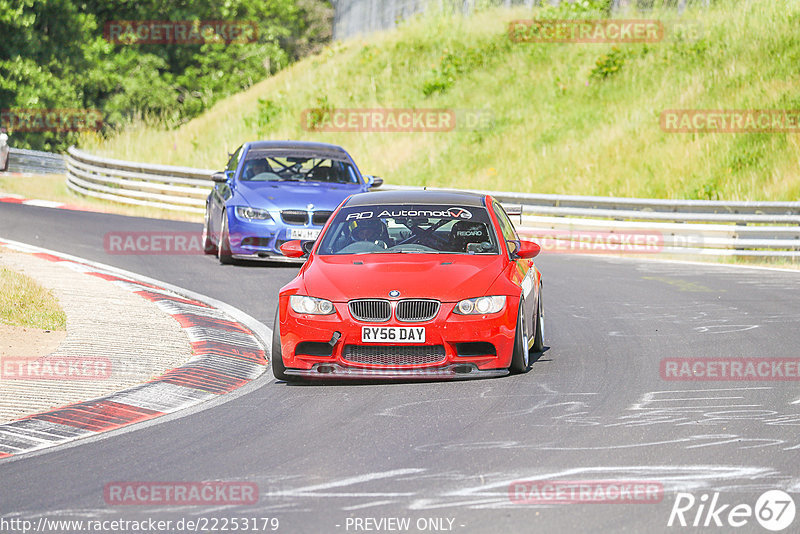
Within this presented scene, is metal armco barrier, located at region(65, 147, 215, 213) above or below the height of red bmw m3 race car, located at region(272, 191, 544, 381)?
below

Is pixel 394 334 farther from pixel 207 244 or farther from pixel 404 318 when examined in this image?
pixel 207 244

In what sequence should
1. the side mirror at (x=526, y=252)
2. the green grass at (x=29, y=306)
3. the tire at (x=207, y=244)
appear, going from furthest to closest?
the tire at (x=207, y=244) < the green grass at (x=29, y=306) < the side mirror at (x=526, y=252)

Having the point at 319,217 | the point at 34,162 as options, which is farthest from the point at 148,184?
the point at 34,162

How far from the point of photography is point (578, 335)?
1202 cm

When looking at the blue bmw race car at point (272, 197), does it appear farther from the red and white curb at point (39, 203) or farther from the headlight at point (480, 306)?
the red and white curb at point (39, 203)

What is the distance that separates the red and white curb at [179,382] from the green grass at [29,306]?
116cm

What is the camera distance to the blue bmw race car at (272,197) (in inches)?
662

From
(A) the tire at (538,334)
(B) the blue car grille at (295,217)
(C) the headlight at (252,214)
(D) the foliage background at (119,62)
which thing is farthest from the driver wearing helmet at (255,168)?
(D) the foliage background at (119,62)

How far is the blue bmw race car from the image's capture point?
16.8 m

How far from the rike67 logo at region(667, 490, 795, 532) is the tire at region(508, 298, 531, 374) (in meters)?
3.46

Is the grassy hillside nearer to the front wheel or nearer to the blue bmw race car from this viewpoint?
the blue bmw race car

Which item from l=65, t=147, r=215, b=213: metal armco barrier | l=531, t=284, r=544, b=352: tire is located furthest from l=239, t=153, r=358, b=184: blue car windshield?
l=65, t=147, r=215, b=213: metal armco barrier

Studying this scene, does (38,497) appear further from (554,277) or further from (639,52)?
(639,52)

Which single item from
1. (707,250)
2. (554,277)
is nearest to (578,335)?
(554,277)
